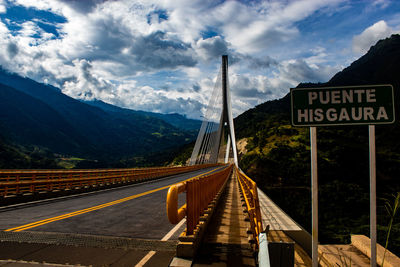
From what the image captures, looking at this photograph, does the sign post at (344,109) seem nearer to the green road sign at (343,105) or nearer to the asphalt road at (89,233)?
the green road sign at (343,105)

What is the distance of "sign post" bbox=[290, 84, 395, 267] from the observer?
3.74 meters

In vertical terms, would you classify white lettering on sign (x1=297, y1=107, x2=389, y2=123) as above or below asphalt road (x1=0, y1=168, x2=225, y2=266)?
above

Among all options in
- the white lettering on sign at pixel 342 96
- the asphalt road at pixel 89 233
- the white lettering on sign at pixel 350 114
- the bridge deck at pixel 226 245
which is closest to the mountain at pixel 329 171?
the bridge deck at pixel 226 245

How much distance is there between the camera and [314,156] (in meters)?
3.83

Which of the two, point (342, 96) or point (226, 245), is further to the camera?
point (226, 245)

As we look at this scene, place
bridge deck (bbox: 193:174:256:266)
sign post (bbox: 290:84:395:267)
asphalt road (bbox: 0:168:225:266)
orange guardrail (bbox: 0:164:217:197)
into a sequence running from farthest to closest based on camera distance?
orange guardrail (bbox: 0:164:217:197), asphalt road (bbox: 0:168:225:266), bridge deck (bbox: 193:174:256:266), sign post (bbox: 290:84:395:267)

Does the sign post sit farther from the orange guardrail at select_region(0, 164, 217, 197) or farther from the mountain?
the mountain

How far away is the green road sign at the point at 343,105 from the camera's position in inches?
148

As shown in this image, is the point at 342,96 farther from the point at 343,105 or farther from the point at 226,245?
the point at 226,245

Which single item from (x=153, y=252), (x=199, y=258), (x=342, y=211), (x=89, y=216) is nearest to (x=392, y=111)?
(x=199, y=258)

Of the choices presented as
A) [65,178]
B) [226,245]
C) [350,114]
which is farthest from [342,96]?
[65,178]

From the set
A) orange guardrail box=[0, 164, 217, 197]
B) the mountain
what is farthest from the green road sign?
the mountain

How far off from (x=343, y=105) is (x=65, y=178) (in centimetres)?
2801

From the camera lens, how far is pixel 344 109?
381 centimetres
